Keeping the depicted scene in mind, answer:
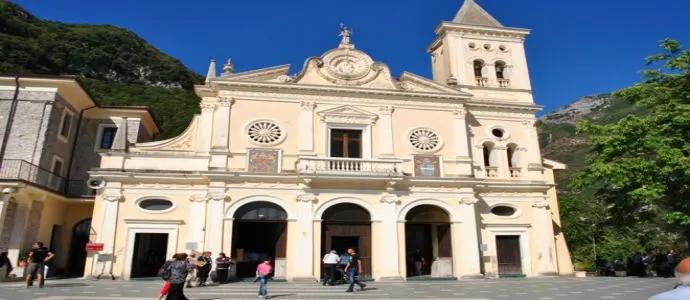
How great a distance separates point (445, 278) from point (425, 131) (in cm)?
702

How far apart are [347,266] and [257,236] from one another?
27.7 ft

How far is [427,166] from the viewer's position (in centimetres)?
2108

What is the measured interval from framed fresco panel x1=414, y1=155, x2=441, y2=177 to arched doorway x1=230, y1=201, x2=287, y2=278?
661 cm

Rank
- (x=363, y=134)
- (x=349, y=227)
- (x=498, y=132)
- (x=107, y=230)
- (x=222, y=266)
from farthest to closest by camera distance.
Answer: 1. (x=498, y=132)
2. (x=363, y=134)
3. (x=349, y=227)
4. (x=107, y=230)
5. (x=222, y=266)

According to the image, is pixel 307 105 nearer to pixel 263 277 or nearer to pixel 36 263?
pixel 263 277

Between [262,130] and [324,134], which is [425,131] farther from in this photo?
[262,130]

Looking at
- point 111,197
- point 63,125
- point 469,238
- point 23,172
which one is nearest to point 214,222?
point 111,197

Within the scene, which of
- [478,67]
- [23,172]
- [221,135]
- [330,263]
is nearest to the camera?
[330,263]

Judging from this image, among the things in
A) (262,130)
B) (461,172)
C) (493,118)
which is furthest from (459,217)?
(262,130)

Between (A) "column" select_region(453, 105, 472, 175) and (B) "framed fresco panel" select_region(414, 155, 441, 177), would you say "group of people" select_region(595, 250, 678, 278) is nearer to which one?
(A) "column" select_region(453, 105, 472, 175)

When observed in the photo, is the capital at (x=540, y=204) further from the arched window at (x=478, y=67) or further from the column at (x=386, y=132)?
the arched window at (x=478, y=67)

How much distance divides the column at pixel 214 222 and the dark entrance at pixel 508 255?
42.8ft

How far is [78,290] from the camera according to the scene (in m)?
13.2

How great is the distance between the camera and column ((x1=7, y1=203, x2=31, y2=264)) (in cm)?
1811
